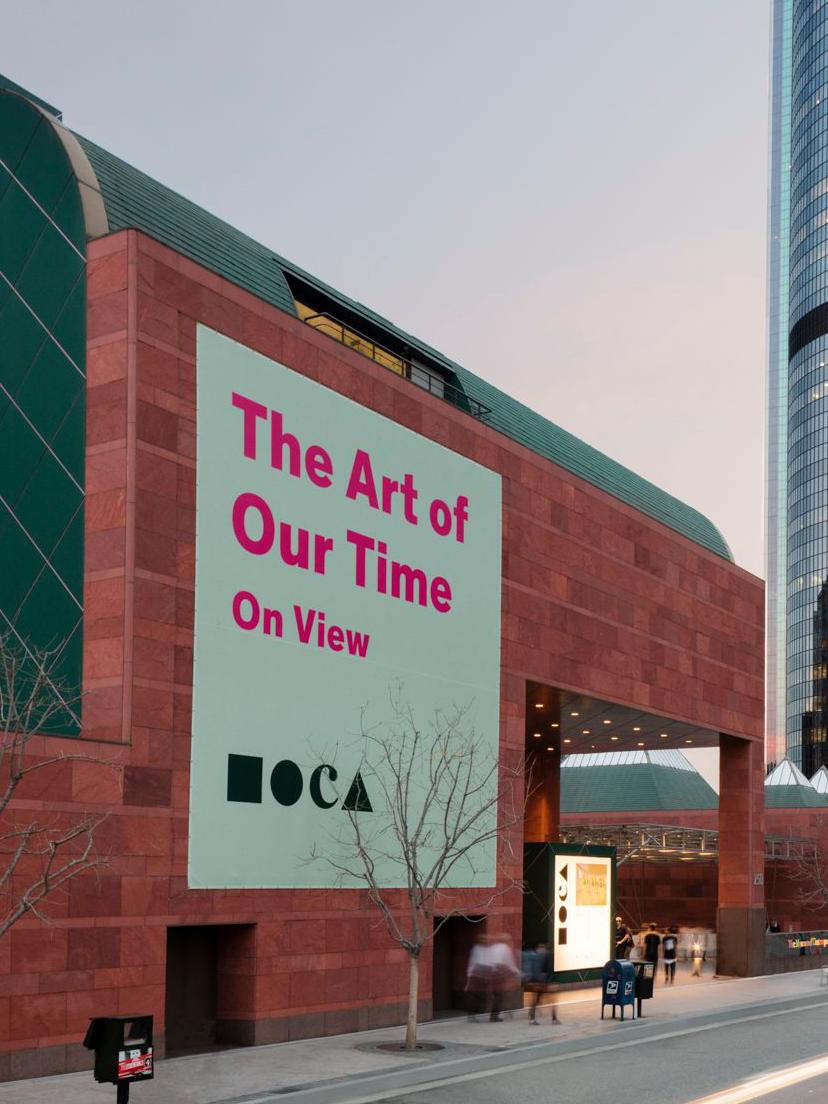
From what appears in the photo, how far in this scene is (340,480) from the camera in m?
28.9

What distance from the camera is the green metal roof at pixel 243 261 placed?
88.3 ft

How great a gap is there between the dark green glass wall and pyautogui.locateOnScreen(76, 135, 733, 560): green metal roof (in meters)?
1.07

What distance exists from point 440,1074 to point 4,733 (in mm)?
8902

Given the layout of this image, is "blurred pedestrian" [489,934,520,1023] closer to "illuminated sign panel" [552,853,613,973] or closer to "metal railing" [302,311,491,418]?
"illuminated sign panel" [552,853,613,973]

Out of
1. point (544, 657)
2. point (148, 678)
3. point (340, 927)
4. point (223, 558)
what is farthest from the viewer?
point (544, 657)

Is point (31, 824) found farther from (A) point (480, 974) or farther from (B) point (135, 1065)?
(A) point (480, 974)

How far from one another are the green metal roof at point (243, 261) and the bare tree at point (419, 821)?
9310mm

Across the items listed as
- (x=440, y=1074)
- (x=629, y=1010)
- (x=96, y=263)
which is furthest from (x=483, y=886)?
(x=96, y=263)

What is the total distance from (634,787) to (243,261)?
2340 inches

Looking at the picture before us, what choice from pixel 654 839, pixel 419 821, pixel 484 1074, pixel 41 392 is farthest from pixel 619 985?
pixel 654 839

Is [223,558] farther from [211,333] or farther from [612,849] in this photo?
[612,849]

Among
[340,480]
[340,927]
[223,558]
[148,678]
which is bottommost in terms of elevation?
[340,927]

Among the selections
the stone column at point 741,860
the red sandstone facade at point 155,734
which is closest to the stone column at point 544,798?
the stone column at point 741,860

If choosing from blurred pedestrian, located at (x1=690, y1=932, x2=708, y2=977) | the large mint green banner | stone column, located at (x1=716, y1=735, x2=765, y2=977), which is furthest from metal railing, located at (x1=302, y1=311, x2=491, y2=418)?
blurred pedestrian, located at (x1=690, y1=932, x2=708, y2=977)
